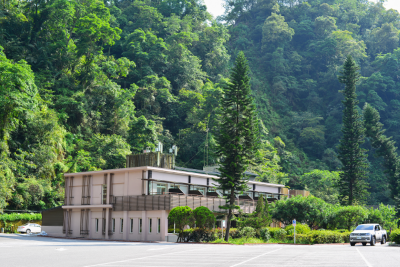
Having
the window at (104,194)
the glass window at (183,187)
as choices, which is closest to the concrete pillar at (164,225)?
the glass window at (183,187)

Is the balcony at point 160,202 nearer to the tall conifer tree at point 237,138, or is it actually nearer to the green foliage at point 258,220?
the tall conifer tree at point 237,138

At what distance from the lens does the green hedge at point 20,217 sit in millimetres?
40397

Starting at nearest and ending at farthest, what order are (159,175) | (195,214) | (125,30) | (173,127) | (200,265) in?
(200,265), (195,214), (159,175), (173,127), (125,30)

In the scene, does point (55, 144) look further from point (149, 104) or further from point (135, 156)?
point (149, 104)

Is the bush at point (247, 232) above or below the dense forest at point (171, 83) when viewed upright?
below

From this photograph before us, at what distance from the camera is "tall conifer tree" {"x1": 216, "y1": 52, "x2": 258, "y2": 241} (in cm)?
3111

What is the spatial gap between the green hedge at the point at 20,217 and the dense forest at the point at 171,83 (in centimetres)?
173

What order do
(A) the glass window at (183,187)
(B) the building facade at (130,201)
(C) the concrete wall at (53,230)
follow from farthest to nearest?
(C) the concrete wall at (53,230)
(A) the glass window at (183,187)
(B) the building facade at (130,201)

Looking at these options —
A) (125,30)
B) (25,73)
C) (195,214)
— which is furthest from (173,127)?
(195,214)

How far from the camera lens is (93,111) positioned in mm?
56781

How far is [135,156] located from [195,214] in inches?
425

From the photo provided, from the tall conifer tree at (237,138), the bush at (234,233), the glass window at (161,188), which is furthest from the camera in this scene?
the glass window at (161,188)

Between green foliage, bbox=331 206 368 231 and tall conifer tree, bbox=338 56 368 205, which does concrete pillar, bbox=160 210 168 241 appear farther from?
tall conifer tree, bbox=338 56 368 205

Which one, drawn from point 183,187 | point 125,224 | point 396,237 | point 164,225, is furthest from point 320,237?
point 125,224
